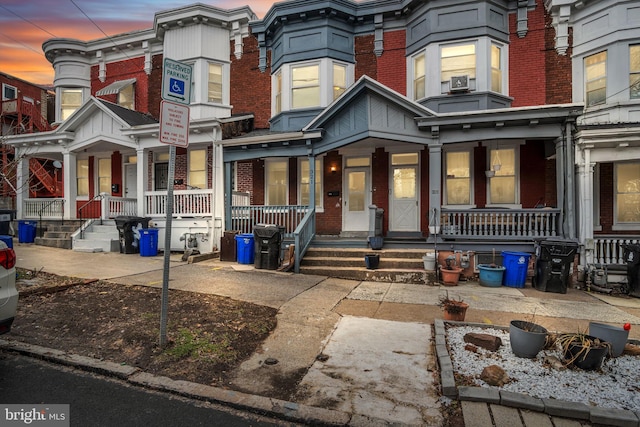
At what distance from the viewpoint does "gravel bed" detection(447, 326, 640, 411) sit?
3.44 meters

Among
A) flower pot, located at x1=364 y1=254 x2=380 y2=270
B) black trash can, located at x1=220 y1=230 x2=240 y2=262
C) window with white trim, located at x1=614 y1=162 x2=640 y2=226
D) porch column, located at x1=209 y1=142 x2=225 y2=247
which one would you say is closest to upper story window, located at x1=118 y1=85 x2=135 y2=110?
porch column, located at x1=209 y1=142 x2=225 y2=247

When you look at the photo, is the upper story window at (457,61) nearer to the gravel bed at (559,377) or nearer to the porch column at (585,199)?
the porch column at (585,199)

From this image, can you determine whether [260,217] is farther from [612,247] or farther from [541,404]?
[612,247]

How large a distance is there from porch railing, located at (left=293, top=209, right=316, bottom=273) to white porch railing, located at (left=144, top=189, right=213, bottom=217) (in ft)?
12.3

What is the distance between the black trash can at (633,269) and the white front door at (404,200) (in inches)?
208

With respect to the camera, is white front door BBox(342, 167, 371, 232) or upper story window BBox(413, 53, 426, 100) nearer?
upper story window BBox(413, 53, 426, 100)

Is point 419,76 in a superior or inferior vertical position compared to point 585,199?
superior

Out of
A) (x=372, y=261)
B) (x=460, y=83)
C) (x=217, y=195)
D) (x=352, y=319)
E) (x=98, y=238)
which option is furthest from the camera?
(x=98, y=238)

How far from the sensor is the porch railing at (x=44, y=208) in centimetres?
1471

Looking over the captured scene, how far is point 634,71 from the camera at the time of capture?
33.6 feet

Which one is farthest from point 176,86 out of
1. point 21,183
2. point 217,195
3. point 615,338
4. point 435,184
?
point 21,183

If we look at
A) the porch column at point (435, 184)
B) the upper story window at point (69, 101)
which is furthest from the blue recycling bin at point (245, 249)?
the upper story window at point (69, 101)

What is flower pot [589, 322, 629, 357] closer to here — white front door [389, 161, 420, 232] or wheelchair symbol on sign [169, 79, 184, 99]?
wheelchair symbol on sign [169, 79, 184, 99]

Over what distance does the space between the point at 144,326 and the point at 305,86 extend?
10.1 meters
